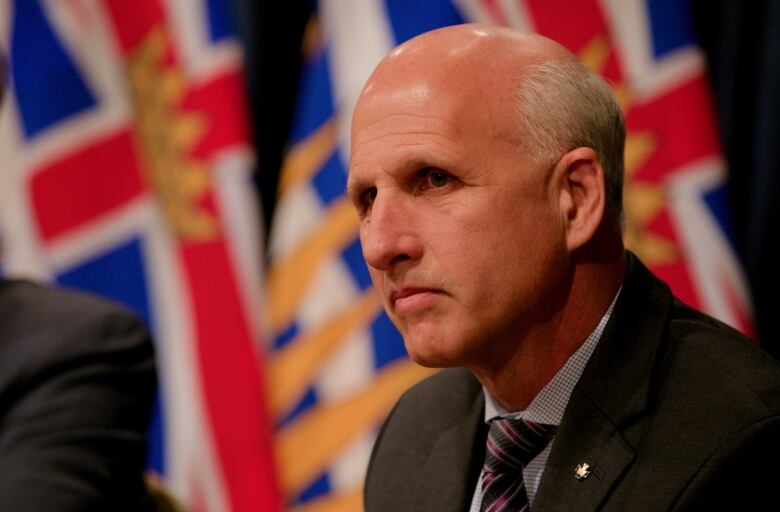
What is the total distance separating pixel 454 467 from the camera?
1.64 meters

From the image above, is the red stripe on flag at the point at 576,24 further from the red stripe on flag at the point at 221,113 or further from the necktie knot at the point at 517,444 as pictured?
the necktie knot at the point at 517,444

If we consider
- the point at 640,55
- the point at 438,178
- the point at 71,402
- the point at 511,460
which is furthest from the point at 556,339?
the point at 640,55

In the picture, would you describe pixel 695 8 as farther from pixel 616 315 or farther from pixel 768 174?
pixel 616 315

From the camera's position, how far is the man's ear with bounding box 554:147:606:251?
1.47 m

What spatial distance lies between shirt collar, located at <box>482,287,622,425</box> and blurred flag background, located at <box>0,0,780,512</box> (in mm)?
1283

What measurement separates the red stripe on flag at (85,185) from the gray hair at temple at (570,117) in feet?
7.29

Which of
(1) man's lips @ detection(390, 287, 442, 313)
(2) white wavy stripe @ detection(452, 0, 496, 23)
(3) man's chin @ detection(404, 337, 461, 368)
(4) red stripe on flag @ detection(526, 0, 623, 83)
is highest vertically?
(2) white wavy stripe @ detection(452, 0, 496, 23)

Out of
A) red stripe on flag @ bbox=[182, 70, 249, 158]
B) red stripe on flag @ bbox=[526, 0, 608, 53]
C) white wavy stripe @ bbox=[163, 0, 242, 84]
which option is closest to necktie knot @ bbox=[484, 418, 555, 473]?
red stripe on flag @ bbox=[526, 0, 608, 53]

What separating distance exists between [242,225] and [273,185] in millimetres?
287

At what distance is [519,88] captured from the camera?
146 centimetres

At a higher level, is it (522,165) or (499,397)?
(522,165)

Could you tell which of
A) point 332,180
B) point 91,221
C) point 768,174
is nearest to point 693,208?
point 768,174

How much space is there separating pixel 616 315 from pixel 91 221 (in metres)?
2.32

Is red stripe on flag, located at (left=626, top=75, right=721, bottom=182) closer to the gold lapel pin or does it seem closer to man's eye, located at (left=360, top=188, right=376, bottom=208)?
man's eye, located at (left=360, top=188, right=376, bottom=208)
